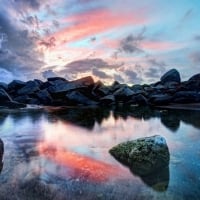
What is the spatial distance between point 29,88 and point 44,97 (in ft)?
17.6

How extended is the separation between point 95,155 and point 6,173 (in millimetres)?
3810

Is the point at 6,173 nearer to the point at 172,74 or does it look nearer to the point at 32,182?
the point at 32,182

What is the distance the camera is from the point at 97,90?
5372cm

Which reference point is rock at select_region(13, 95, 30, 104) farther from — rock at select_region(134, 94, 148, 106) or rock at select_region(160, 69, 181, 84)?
rock at select_region(160, 69, 181, 84)

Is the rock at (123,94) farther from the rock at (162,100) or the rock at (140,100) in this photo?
the rock at (162,100)

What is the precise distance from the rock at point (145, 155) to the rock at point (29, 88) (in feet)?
142

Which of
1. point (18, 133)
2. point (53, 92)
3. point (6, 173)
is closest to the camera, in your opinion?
point (6, 173)

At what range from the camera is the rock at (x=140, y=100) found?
166 ft

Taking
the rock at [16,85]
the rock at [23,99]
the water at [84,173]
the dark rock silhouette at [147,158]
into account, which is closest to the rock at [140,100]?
the rock at [23,99]

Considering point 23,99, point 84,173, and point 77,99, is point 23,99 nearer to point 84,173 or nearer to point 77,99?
point 77,99

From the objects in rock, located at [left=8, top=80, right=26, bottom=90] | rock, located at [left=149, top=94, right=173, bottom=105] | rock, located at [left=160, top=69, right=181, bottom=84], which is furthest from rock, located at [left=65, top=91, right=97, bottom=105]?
rock, located at [left=160, top=69, right=181, bottom=84]

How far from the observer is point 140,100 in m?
51.6

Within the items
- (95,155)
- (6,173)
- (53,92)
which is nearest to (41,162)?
(6,173)

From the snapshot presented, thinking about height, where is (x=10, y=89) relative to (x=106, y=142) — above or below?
above
